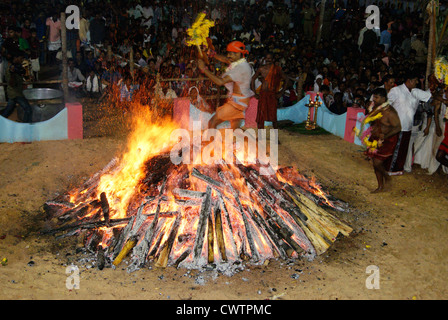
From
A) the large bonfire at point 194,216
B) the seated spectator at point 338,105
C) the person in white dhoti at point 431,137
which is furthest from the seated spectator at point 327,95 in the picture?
the large bonfire at point 194,216

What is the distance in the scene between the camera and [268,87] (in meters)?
A: 10.1

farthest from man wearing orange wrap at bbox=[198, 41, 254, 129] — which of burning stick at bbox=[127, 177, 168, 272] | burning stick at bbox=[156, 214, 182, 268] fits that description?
burning stick at bbox=[127, 177, 168, 272]

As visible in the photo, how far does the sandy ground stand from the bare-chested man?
520mm

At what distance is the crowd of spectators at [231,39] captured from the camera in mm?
12328

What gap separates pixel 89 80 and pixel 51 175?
6.38 metres

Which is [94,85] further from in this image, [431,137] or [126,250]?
[431,137]

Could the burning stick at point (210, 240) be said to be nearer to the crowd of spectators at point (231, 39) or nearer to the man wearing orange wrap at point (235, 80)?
the man wearing orange wrap at point (235, 80)

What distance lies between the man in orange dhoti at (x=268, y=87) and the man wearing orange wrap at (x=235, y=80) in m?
2.66

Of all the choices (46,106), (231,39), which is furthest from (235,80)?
(231,39)

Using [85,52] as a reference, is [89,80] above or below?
below

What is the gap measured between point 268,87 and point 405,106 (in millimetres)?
3356

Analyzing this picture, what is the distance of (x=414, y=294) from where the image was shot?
4598 millimetres
